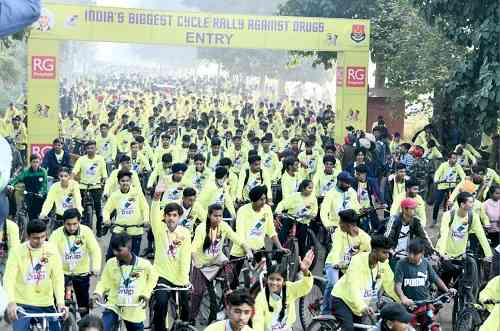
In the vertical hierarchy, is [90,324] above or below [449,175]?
below

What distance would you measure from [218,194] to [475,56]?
17.8 feet

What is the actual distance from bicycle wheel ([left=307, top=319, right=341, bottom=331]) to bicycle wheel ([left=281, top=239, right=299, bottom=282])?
2.53 meters

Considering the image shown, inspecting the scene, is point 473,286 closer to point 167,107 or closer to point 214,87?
point 167,107

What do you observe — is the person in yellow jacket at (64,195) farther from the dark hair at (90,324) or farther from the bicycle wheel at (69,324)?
the dark hair at (90,324)

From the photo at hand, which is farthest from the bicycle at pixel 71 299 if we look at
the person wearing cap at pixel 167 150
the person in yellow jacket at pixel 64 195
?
the person wearing cap at pixel 167 150

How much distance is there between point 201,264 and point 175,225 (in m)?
0.89

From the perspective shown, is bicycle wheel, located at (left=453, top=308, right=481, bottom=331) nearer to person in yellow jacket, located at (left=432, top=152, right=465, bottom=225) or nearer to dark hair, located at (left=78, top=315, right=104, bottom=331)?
dark hair, located at (left=78, top=315, right=104, bottom=331)

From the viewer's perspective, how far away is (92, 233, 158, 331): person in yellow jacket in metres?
8.54

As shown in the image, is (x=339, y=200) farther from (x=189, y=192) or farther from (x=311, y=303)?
(x=311, y=303)

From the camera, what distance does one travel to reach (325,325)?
8930mm

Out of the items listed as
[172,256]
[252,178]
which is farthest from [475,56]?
[172,256]

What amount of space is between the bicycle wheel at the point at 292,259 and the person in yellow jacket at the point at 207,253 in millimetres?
1268

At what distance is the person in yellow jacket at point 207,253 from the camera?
411 inches

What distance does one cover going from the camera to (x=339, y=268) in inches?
392
